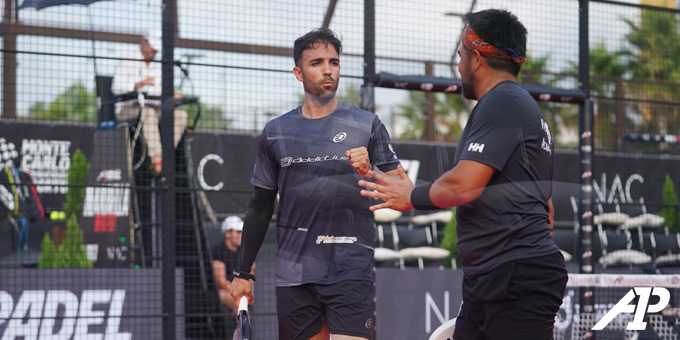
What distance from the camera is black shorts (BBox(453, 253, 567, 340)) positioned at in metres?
3.63

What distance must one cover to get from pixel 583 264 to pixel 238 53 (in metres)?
3.88

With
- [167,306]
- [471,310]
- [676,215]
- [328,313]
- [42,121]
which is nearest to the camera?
[471,310]

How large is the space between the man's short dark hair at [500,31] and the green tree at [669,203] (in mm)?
8050

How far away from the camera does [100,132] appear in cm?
855

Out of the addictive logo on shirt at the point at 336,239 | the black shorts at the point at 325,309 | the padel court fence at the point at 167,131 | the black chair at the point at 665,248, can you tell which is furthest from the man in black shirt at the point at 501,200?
the black chair at the point at 665,248

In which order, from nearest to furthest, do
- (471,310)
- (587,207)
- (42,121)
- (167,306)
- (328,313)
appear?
1. (471,310)
2. (328,313)
3. (167,306)
4. (587,207)
5. (42,121)

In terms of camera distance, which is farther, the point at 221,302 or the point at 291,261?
the point at 221,302

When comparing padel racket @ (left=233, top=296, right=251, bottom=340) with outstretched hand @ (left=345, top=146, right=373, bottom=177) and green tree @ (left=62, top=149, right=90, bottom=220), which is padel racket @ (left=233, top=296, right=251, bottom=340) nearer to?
outstretched hand @ (left=345, top=146, right=373, bottom=177)

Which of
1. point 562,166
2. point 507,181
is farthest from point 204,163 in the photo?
point 507,181

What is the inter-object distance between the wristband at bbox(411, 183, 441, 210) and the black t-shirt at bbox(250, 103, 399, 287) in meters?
1.26

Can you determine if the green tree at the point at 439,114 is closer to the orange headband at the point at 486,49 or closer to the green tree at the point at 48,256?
the green tree at the point at 48,256

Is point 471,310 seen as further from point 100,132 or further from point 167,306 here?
point 100,132

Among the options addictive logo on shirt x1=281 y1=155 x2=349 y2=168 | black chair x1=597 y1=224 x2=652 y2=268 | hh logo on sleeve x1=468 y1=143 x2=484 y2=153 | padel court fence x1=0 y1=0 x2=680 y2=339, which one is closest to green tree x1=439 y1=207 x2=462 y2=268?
black chair x1=597 y1=224 x2=652 y2=268

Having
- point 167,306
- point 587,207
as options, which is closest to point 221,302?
point 167,306
